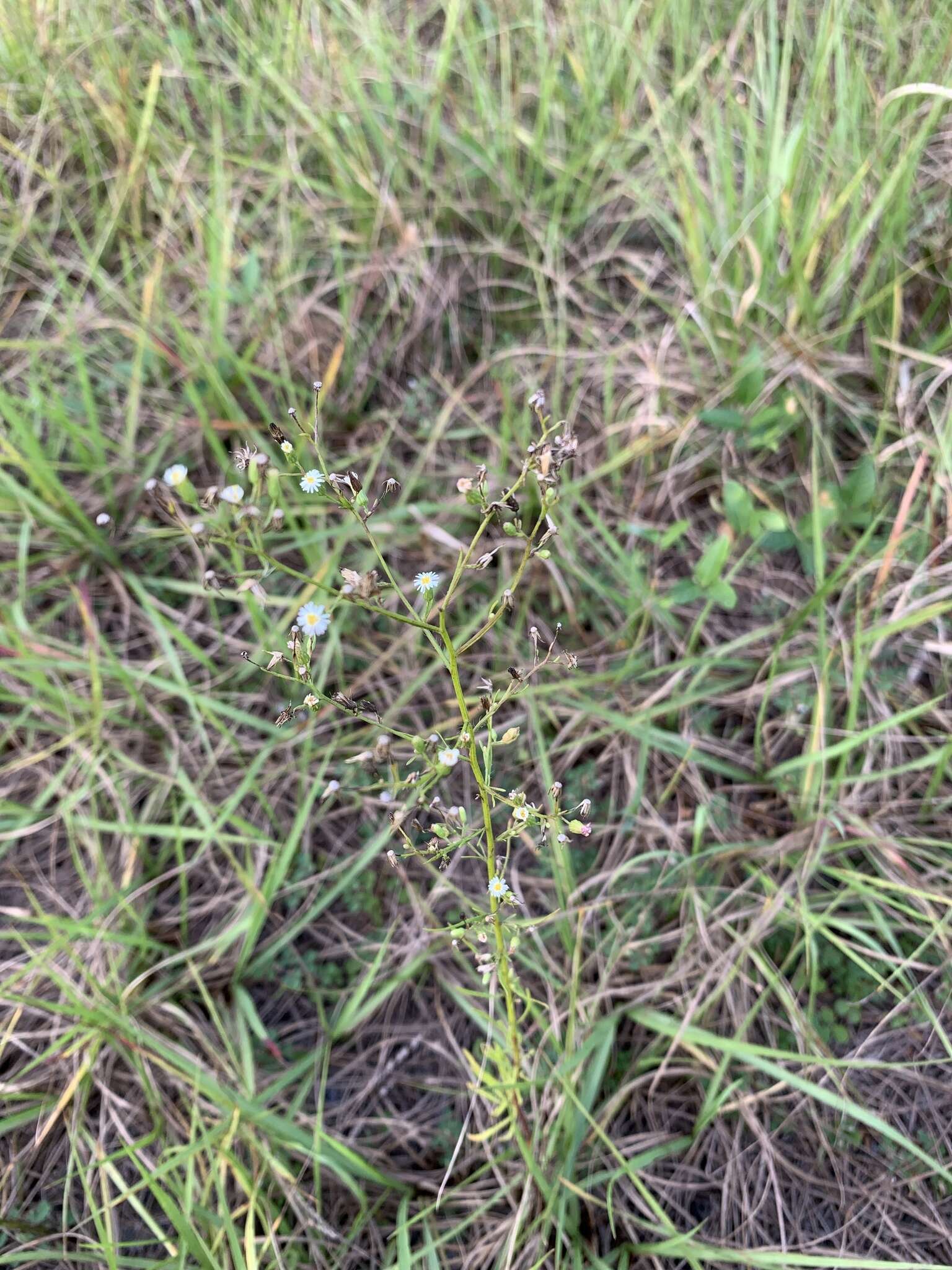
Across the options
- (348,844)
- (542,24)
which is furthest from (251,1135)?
(542,24)

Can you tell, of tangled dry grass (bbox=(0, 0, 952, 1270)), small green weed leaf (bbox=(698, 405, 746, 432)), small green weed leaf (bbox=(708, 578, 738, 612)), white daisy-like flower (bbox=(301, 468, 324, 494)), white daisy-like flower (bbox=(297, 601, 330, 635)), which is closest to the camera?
white daisy-like flower (bbox=(301, 468, 324, 494))

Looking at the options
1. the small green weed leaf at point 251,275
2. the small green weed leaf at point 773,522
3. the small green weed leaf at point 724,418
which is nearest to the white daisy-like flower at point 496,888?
the small green weed leaf at point 773,522

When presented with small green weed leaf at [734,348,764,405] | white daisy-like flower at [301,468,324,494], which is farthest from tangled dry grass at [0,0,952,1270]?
white daisy-like flower at [301,468,324,494]

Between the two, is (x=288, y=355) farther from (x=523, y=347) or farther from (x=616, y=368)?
(x=616, y=368)

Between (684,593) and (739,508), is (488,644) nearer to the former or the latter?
(684,593)

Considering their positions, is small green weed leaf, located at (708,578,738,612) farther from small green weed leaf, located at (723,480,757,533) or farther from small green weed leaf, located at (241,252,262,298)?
small green weed leaf, located at (241,252,262,298)

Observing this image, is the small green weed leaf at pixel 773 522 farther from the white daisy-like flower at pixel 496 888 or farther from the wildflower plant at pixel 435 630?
the white daisy-like flower at pixel 496 888
